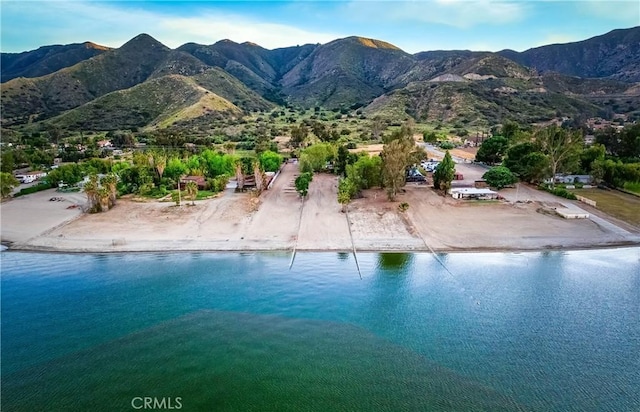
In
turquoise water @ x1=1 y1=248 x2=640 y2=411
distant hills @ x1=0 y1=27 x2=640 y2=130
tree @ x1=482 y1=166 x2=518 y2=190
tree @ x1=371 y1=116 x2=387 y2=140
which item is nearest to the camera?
turquoise water @ x1=1 y1=248 x2=640 y2=411

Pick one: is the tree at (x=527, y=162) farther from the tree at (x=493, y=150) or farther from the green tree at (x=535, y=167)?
the tree at (x=493, y=150)

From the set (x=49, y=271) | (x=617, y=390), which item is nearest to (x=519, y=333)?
(x=617, y=390)

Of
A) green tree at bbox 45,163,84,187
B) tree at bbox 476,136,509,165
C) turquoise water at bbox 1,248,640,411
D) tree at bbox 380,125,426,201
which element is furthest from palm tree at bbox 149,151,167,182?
tree at bbox 476,136,509,165

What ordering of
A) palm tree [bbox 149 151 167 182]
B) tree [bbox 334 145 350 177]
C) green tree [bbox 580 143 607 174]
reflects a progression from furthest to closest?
tree [bbox 334 145 350 177] → green tree [bbox 580 143 607 174] → palm tree [bbox 149 151 167 182]

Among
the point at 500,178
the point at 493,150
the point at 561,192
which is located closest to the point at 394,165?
the point at 500,178

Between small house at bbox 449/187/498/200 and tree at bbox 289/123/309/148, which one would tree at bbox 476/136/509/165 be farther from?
tree at bbox 289/123/309/148

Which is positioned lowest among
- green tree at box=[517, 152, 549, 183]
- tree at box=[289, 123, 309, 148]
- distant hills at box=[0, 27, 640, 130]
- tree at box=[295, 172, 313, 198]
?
tree at box=[295, 172, 313, 198]

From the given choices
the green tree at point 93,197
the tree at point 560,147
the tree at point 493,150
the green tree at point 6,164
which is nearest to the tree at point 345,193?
the tree at point 560,147

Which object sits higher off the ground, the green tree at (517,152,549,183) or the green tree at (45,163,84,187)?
the green tree at (517,152,549,183)
